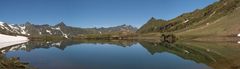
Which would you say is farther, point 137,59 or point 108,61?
point 137,59

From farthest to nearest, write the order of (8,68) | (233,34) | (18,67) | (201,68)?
(233,34) → (201,68) → (18,67) → (8,68)

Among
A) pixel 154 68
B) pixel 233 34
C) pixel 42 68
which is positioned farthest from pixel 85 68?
pixel 233 34

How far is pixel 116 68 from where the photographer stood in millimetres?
55938

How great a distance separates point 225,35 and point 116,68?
151 meters

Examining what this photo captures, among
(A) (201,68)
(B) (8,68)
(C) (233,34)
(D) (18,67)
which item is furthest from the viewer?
(C) (233,34)

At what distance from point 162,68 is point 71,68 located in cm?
1499

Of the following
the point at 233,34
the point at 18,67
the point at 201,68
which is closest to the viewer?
the point at 18,67

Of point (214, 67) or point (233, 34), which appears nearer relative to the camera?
point (214, 67)

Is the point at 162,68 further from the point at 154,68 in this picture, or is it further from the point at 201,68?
the point at 201,68

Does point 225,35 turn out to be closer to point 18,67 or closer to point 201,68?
point 201,68

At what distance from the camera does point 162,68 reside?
56281 mm

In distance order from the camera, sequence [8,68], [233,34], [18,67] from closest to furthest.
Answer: [8,68], [18,67], [233,34]

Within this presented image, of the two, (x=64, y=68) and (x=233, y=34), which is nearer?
(x=64, y=68)

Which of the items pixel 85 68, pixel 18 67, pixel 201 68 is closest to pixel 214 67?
pixel 201 68
